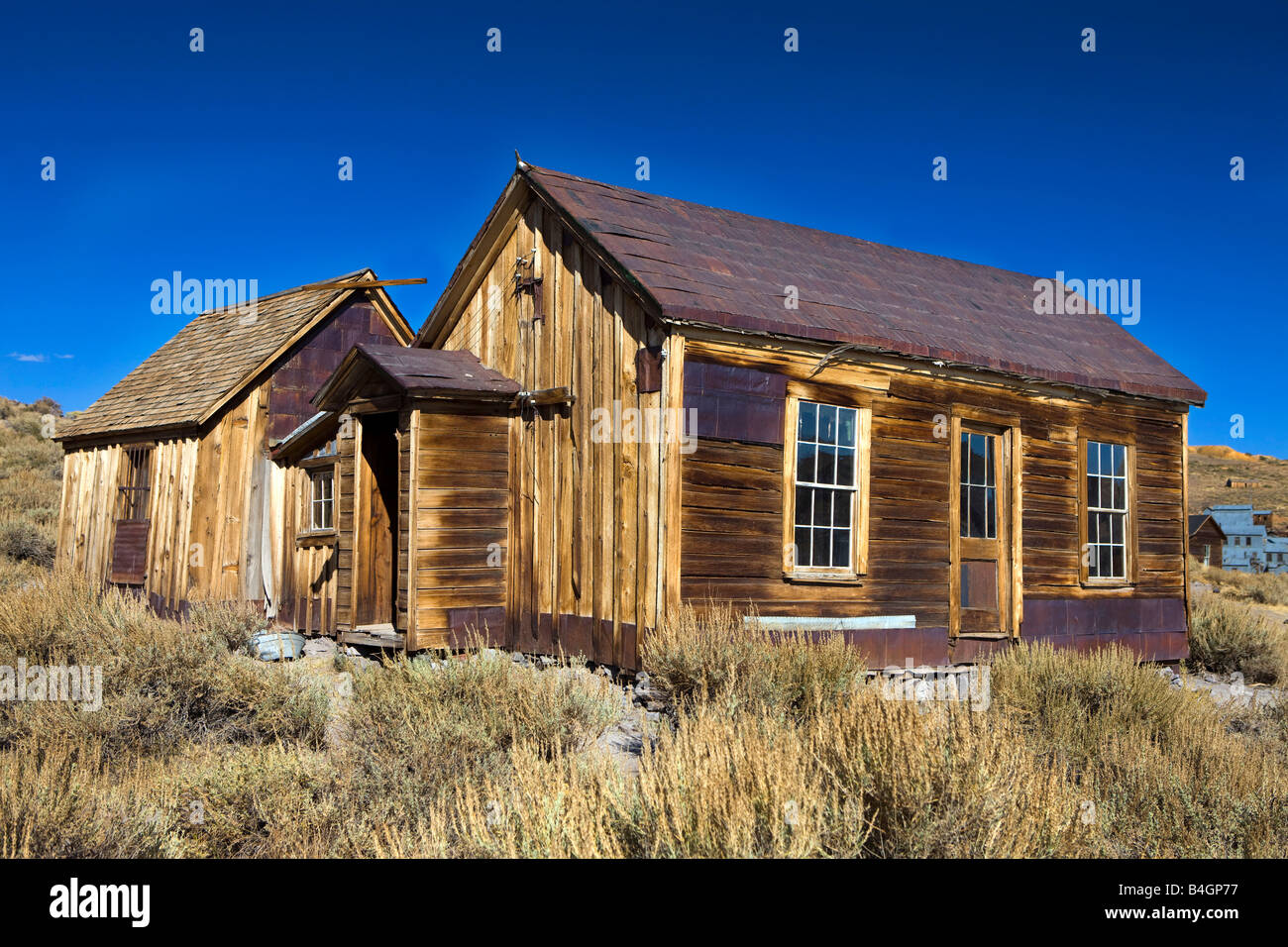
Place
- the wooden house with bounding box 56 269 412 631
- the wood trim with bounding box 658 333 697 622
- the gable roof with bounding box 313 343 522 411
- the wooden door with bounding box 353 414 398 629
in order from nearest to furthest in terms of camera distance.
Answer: the wood trim with bounding box 658 333 697 622
the gable roof with bounding box 313 343 522 411
the wooden door with bounding box 353 414 398 629
the wooden house with bounding box 56 269 412 631

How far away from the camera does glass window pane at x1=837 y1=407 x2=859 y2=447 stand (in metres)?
9.73

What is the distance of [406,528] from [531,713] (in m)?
4.65

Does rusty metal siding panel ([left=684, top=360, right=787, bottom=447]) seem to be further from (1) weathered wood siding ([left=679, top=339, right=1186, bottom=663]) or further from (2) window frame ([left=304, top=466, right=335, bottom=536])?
(2) window frame ([left=304, top=466, right=335, bottom=536])

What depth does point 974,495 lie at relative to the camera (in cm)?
1091

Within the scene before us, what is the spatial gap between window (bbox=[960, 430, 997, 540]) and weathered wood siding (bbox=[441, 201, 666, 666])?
4.05m

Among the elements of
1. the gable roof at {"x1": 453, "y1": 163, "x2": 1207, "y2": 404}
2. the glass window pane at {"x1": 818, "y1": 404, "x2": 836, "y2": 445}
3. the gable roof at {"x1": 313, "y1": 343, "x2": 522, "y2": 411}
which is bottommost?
the glass window pane at {"x1": 818, "y1": 404, "x2": 836, "y2": 445}

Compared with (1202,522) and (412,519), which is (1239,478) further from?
(412,519)

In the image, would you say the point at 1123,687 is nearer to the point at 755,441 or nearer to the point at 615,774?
the point at 755,441

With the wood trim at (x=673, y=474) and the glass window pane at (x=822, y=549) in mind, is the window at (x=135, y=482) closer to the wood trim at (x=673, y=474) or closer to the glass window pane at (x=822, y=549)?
the wood trim at (x=673, y=474)

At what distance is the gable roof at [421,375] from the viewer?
10.4 meters

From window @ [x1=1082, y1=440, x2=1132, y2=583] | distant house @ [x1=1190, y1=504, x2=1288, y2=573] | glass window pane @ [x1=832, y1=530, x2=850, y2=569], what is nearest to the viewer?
glass window pane @ [x1=832, y1=530, x2=850, y2=569]

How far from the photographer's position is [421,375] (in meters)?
10.5

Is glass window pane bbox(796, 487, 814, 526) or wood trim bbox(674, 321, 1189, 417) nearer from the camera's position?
wood trim bbox(674, 321, 1189, 417)

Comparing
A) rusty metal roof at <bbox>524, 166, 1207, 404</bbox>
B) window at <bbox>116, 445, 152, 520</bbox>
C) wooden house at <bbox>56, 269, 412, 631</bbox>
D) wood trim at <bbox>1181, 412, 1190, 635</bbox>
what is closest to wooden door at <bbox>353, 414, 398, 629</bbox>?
wooden house at <bbox>56, 269, 412, 631</bbox>
